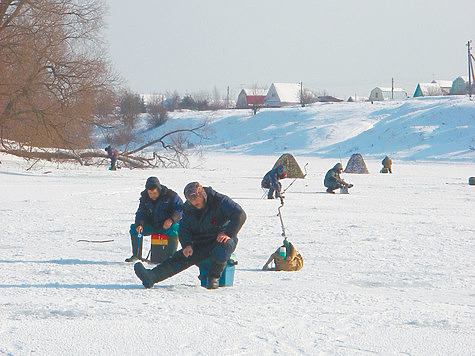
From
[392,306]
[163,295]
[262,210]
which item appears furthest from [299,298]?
[262,210]

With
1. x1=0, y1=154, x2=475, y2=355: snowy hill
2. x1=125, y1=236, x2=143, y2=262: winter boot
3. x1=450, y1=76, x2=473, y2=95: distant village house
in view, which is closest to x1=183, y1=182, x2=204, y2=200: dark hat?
x1=0, y1=154, x2=475, y2=355: snowy hill

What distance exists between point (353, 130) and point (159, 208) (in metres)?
64.6

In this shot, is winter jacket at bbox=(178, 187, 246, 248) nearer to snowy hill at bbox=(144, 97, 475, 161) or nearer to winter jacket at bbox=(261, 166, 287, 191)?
winter jacket at bbox=(261, 166, 287, 191)

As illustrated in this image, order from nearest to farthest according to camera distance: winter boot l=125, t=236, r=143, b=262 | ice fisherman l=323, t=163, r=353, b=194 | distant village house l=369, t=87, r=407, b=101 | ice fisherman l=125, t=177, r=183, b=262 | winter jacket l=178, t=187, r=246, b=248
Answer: winter jacket l=178, t=187, r=246, b=248 < ice fisherman l=125, t=177, r=183, b=262 < winter boot l=125, t=236, r=143, b=262 < ice fisherman l=323, t=163, r=353, b=194 < distant village house l=369, t=87, r=407, b=101

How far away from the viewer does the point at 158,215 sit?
8789 millimetres

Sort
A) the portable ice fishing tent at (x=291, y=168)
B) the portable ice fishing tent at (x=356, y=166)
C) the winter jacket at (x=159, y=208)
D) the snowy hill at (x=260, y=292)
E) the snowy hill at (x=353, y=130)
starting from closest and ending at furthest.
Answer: the snowy hill at (x=260, y=292), the winter jacket at (x=159, y=208), the portable ice fishing tent at (x=291, y=168), the portable ice fishing tent at (x=356, y=166), the snowy hill at (x=353, y=130)

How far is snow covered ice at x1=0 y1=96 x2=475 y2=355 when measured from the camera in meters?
5.10

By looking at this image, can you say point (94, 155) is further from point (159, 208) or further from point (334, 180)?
point (159, 208)

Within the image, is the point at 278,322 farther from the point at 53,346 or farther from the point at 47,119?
the point at 47,119

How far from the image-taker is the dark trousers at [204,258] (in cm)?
696

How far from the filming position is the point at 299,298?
678 centimetres

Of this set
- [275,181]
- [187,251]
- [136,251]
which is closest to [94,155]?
[275,181]

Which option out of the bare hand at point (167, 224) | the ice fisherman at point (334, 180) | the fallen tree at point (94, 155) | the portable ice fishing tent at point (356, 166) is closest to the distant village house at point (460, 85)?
the portable ice fishing tent at point (356, 166)

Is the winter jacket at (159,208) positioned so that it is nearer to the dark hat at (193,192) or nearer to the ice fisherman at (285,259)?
the ice fisherman at (285,259)
